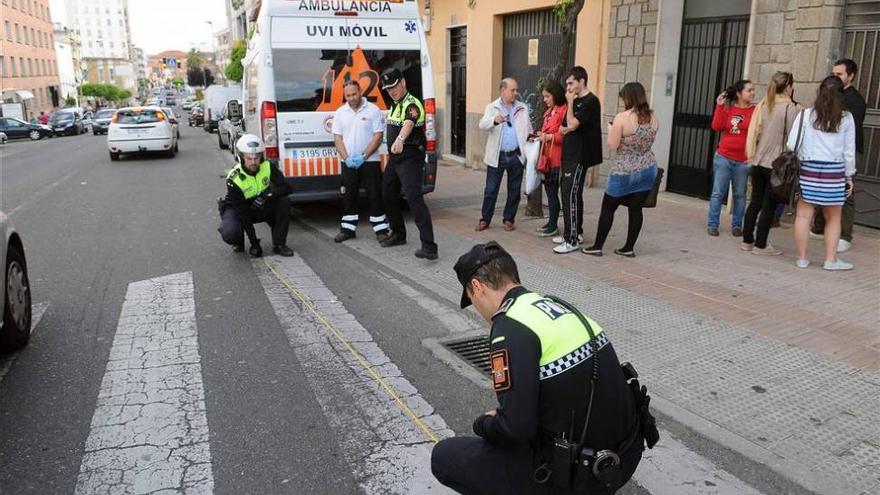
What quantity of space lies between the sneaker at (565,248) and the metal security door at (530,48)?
5461 millimetres

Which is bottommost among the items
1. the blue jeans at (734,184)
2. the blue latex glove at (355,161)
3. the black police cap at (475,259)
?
the blue jeans at (734,184)

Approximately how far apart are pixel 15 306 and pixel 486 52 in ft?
38.4

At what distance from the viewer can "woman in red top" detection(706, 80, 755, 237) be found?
24.2ft

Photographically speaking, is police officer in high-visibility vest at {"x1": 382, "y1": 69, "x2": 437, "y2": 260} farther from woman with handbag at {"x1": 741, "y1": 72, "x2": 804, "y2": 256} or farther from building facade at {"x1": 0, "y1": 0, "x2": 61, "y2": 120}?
building facade at {"x1": 0, "y1": 0, "x2": 61, "y2": 120}

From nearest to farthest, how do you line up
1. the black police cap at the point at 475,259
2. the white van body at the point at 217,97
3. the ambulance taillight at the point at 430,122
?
the black police cap at the point at 475,259, the ambulance taillight at the point at 430,122, the white van body at the point at 217,97

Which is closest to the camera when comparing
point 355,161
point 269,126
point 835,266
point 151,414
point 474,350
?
point 151,414

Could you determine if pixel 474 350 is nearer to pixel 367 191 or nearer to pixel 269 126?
pixel 367 191

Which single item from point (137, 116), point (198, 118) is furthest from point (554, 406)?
point (198, 118)

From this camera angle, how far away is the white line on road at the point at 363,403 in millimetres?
3232

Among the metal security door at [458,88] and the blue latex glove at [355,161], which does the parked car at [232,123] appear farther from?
the metal security door at [458,88]

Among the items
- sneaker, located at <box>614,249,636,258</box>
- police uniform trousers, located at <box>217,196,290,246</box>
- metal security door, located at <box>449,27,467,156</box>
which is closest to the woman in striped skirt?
sneaker, located at <box>614,249,636,258</box>

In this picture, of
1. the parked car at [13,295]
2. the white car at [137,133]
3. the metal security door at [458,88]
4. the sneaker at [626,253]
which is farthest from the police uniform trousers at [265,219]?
the white car at [137,133]

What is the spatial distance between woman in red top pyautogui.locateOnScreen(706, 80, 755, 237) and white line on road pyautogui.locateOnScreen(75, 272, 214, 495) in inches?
225

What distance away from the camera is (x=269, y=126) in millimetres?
8164
